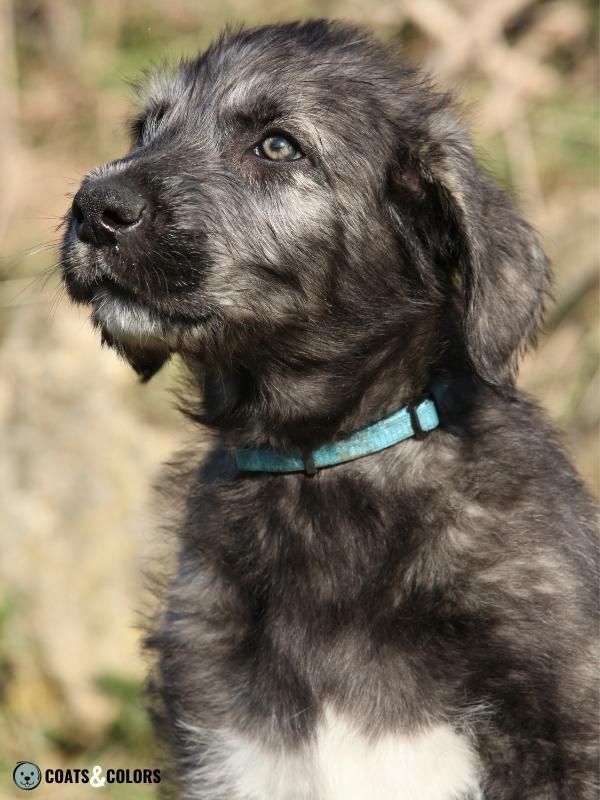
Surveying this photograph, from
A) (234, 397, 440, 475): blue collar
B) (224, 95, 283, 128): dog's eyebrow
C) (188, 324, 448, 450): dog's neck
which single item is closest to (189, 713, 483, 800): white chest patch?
(234, 397, 440, 475): blue collar

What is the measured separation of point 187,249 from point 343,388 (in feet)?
2.08

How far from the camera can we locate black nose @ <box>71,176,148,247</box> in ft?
10.7

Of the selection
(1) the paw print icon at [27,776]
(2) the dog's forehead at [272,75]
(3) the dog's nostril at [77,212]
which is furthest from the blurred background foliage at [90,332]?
(3) the dog's nostril at [77,212]

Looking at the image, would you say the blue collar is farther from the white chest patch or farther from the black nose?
the black nose

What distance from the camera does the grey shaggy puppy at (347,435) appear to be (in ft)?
10.9

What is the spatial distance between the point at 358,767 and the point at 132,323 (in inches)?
53.4

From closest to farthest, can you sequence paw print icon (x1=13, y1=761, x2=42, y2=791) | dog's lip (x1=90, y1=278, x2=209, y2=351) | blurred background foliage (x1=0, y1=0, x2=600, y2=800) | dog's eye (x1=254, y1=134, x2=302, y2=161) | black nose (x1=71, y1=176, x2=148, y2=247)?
black nose (x1=71, y1=176, x2=148, y2=247) < dog's lip (x1=90, y1=278, x2=209, y2=351) < dog's eye (x1=254, y1=134, x2=302, y2=161) < paw print icon (x1=13, y1=761, x2=42, y2=791) < blurred background foliage (x1=0, y1=0, x2=600, y2=800)

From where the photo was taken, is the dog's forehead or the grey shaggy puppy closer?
the grey shaggy puppy

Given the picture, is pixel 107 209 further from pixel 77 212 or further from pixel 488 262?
pixel 488 262

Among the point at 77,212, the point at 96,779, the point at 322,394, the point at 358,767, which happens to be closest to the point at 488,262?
the point at 322,394

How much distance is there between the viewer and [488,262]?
3385mm

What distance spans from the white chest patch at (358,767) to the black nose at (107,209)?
144cm

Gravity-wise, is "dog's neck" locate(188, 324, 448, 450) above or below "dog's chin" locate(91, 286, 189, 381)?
below

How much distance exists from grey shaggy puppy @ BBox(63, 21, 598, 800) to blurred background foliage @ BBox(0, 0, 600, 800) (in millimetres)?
694
